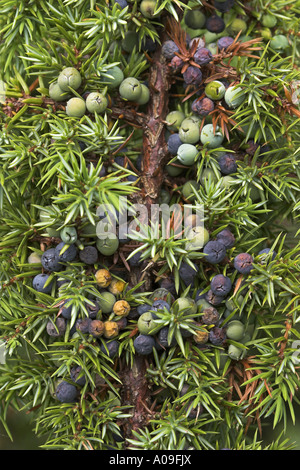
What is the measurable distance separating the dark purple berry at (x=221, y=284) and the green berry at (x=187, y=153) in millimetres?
167

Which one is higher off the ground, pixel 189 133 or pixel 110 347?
pixel 189 133

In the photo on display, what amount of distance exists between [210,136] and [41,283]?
1.03ft

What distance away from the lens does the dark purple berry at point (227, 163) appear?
76cm

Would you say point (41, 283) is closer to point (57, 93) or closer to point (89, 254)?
point (89, 254)

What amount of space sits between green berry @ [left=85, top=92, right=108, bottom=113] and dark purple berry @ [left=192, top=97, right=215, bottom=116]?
0.43 ft

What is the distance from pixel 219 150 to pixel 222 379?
12.4 inches

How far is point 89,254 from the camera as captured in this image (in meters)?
0.72

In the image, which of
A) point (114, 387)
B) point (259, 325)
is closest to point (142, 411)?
point (114, 387)

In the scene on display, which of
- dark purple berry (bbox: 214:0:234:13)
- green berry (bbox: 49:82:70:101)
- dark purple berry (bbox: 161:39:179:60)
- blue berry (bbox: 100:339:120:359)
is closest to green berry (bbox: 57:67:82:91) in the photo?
green berry (bbox: 49:82:70:101)

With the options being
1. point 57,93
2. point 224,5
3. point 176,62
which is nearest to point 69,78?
point 57,93

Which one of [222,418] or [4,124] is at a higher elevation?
[4,124]

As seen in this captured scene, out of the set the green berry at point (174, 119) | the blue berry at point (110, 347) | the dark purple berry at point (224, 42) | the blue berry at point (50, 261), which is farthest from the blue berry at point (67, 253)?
the dark purple berry at point (224, 42)
